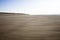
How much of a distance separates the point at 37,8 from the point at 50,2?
0.31 m

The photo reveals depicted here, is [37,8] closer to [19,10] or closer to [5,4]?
[19,10]

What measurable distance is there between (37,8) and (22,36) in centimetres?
110

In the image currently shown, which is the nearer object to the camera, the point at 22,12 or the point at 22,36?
the point at 22,36

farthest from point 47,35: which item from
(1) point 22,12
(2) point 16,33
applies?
(1) point 22,12

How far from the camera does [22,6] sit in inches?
76.5

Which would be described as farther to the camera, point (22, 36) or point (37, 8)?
point (37, 8)

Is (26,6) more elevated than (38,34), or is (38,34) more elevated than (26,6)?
(26,6)

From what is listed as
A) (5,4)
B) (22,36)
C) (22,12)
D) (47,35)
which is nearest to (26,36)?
(22,36)

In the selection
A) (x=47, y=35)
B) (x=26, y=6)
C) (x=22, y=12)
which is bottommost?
(x=47, y=35)

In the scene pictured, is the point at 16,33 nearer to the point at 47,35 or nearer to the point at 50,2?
the point at 47,35

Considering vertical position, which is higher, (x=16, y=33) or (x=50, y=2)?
(x=50, y=2)

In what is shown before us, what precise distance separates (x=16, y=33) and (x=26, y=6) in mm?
1036

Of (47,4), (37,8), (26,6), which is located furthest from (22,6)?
(47,4)

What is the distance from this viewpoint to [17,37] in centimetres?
94
